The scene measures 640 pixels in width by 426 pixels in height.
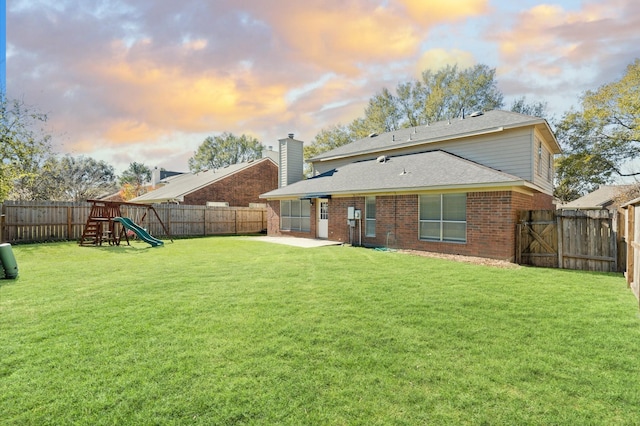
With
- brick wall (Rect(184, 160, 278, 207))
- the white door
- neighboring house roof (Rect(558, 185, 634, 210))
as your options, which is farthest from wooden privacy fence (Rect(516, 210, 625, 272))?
neighboring house roof (Rect(558, 185, 634, 210))

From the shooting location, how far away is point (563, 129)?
25312 millimetres

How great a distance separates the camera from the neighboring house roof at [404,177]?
1046 centimetres

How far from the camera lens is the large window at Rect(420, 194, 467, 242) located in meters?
10.9

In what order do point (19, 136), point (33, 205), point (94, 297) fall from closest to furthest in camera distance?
point (94, 297), point (33, 205), point (19, 136)

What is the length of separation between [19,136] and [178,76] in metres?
11.2

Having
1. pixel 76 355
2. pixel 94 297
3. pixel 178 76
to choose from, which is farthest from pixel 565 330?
pixel 178 76

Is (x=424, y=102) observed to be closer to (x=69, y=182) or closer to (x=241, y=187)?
(x=241, y=187)

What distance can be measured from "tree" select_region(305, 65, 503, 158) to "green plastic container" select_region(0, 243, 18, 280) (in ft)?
92.9

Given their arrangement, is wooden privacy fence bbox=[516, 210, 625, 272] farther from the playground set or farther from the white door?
the playground set

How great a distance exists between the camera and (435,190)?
1110 cm

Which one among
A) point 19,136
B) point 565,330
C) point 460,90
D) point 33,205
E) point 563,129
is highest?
point 460,90

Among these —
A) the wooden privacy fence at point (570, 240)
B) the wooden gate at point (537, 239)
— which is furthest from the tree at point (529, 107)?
the wooden privacy fence at point (570, 240)

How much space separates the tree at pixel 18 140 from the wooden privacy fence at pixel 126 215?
4.81 ft

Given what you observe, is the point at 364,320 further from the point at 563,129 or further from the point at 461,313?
the point at 563,129
